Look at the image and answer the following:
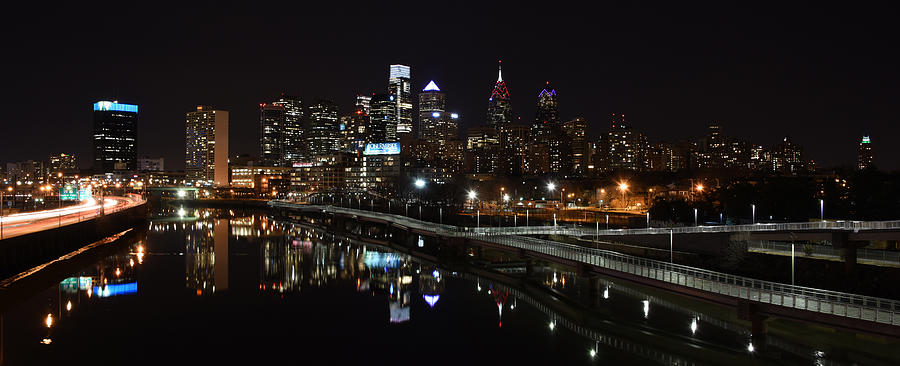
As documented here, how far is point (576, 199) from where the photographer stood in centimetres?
15188

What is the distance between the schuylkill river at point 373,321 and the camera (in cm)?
3172

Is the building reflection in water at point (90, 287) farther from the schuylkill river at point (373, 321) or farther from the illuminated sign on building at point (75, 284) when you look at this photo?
the schuylkill river at point (373, 321)

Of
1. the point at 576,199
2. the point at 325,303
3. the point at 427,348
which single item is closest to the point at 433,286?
the point at 325,303

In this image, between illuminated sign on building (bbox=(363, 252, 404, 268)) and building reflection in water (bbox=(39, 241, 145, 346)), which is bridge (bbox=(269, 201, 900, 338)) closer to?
illuminated sign on building (bbox=(363, 252, 404, 268))

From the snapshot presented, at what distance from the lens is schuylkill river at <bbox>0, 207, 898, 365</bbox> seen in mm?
31719

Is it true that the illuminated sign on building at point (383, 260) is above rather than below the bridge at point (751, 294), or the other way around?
below

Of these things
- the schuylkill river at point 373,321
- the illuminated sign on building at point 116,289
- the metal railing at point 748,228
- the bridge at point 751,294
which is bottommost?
the schuylkill river at point 373,321

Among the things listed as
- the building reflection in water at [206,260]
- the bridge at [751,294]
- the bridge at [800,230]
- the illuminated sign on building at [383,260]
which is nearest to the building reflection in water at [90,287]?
the building reflection in water at [206,260]

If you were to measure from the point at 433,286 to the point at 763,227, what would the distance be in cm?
3066

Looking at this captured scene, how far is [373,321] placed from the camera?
131 feet

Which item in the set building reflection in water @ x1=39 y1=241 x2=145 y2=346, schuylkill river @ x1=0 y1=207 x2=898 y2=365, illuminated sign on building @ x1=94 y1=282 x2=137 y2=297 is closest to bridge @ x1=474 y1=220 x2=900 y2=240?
schuylkill river @ x1=0 y1=207 x2=898 y2=365

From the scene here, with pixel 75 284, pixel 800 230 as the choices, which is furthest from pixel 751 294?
pixel 75 284

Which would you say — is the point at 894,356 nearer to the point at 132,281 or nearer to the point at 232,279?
the point at 232,279

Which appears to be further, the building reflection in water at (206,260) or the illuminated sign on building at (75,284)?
the building reflection in water at (206,260)
